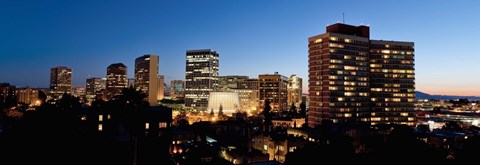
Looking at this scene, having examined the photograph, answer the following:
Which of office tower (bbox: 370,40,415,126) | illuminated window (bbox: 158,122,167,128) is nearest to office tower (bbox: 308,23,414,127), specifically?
office tower (bbox: 370,40,415,126)

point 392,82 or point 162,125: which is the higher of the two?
point 392,82

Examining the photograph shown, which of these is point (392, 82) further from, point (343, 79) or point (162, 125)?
point (162, 125)

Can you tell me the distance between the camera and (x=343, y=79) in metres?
164

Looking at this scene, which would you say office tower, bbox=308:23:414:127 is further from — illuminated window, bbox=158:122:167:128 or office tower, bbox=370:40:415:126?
illuminated window, bbox=158:122:167:128

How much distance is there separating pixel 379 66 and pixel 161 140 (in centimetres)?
14953

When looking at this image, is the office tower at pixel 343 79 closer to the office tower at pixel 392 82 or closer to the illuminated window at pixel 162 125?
the office tower at pixel 392 82

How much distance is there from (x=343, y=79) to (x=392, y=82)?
34.7 meters

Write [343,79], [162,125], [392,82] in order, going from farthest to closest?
1. [392,82]
2. [343,79]
3. [162,125]

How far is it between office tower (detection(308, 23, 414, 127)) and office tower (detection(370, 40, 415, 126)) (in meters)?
0.54

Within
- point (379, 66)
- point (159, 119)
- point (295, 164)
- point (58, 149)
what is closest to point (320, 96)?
point (379, 66)

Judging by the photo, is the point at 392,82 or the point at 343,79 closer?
the point at 343,79

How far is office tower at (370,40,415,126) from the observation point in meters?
174

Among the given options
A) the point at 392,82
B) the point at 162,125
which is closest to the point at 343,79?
the point at 392,82

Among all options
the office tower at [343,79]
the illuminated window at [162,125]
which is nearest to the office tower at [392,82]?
the office tower at [343,79]
